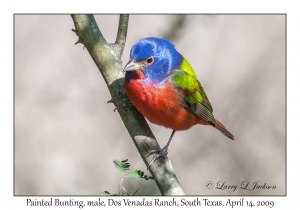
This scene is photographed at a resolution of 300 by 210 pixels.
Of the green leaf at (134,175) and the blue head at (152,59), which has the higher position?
the blue head at (152,59)

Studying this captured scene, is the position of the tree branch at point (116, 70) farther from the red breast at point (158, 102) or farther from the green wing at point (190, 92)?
the green wing at point (190, 92)

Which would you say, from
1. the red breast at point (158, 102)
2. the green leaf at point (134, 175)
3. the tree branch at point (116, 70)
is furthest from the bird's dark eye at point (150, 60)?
the green leaf at point (134, 175)

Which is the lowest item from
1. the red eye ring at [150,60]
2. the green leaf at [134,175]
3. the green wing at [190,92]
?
the green leaf at [134,175]

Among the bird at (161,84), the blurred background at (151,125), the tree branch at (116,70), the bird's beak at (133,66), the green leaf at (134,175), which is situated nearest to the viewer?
the green leaf at (134,175)

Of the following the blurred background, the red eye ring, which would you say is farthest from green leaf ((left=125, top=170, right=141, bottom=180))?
the blurred background
